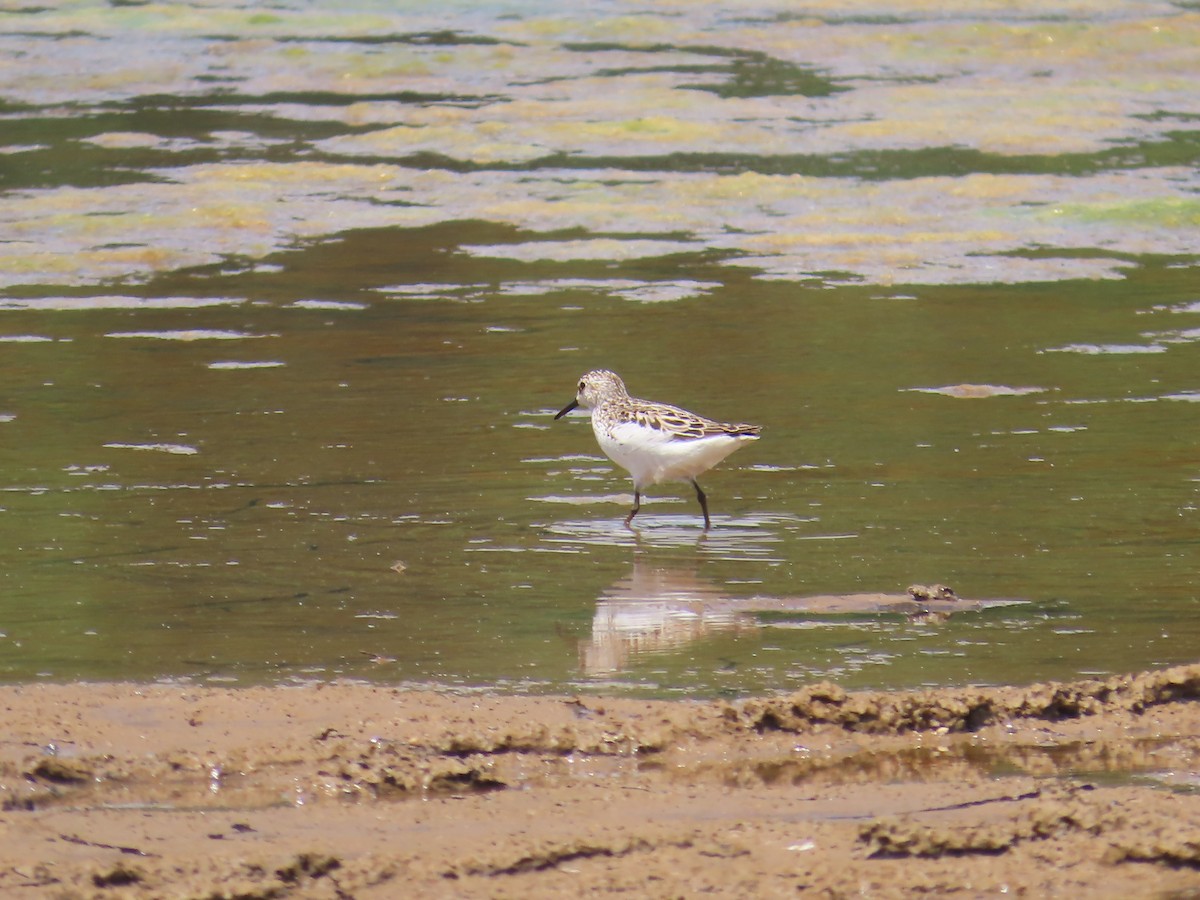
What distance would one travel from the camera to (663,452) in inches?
292

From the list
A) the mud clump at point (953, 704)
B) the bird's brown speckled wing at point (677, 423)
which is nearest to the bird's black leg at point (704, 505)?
the bird's brown speckled wing at point (677, 423)

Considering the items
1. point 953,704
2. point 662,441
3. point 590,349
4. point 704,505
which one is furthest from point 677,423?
point 590,349

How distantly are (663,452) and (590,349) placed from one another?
312 centimetres

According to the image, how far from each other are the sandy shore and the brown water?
0.38 meters

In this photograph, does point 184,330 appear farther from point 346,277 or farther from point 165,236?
point 165,236

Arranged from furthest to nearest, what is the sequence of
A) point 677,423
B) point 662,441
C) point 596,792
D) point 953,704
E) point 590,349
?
point 590,349 < point 677,423 < point 662,441 < point 953,704 < point 596,792

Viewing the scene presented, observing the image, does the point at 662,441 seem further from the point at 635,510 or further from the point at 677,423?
the point at 635,510

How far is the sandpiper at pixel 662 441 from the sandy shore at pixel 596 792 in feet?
7.58

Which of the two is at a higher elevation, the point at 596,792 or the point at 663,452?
the point at 663,452

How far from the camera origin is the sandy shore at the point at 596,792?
4.11 m

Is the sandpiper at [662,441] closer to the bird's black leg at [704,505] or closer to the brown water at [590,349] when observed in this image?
the bird's black leg at [704,505]

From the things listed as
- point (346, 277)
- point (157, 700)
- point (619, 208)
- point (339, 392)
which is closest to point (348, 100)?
point (619, 208)

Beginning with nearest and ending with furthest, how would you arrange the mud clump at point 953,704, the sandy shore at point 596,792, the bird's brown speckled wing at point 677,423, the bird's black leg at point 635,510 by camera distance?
the sandy shore at point 596,792 < the mud clump at point 953,704 < the bird's brown speckled wing at point 677,423 < the bird's black leg at point 635,510

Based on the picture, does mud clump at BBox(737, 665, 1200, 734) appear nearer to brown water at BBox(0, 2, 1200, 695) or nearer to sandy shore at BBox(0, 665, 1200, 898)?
sandy shore at BBox(0, 665, 1200, 898)
